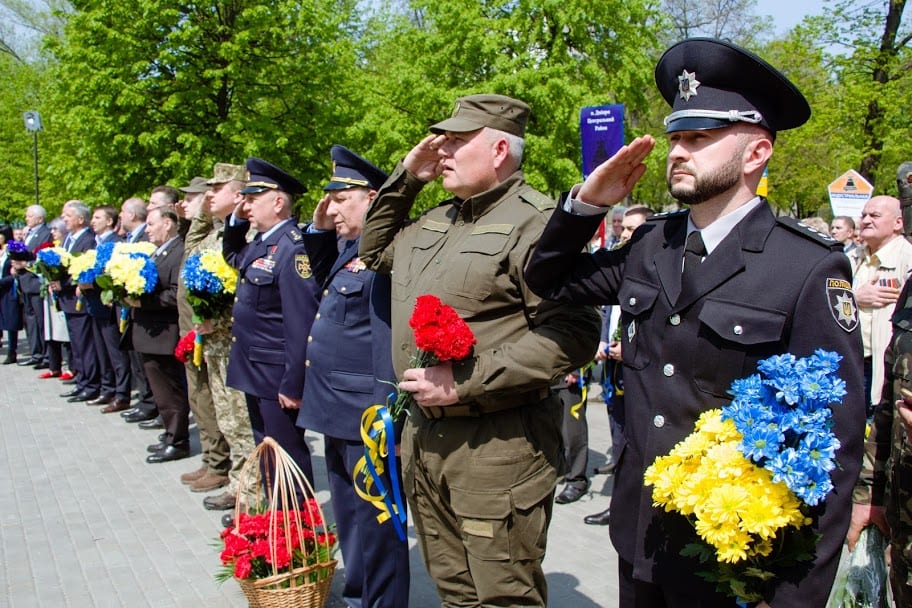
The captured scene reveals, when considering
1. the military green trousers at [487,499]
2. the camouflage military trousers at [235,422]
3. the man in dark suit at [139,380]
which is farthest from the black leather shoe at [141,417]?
the military green trousers at [487,499]

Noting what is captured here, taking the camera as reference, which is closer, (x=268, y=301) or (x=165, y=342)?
(x=268, y=301)

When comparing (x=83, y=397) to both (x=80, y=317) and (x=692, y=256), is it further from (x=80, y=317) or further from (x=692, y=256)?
(x=692, y=256)

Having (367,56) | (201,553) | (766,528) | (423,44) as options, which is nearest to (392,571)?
(201,553)

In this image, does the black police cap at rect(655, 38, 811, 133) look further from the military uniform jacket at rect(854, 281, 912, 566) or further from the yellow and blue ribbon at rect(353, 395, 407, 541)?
the yellow and blue ribbon at rect(353, 395, 407, 541)

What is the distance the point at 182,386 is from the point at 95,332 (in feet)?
10.1

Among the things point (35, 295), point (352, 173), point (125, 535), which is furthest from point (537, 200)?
point (35, 295)

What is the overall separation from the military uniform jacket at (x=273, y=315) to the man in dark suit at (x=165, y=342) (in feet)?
8.14

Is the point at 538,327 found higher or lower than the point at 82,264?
lower

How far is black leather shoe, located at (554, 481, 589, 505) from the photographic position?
624 cm

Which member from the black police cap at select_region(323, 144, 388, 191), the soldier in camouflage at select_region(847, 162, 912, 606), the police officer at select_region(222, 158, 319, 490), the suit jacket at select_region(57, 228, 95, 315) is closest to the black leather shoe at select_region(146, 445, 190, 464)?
the police officer at select_region(222, 158, 319, 490)

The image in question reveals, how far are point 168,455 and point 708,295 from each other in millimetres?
6464

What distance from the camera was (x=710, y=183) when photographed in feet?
7.14

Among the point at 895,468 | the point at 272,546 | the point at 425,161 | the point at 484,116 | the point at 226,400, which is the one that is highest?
the point at 484,116

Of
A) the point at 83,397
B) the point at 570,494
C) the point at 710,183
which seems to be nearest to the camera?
the point at 710,183
